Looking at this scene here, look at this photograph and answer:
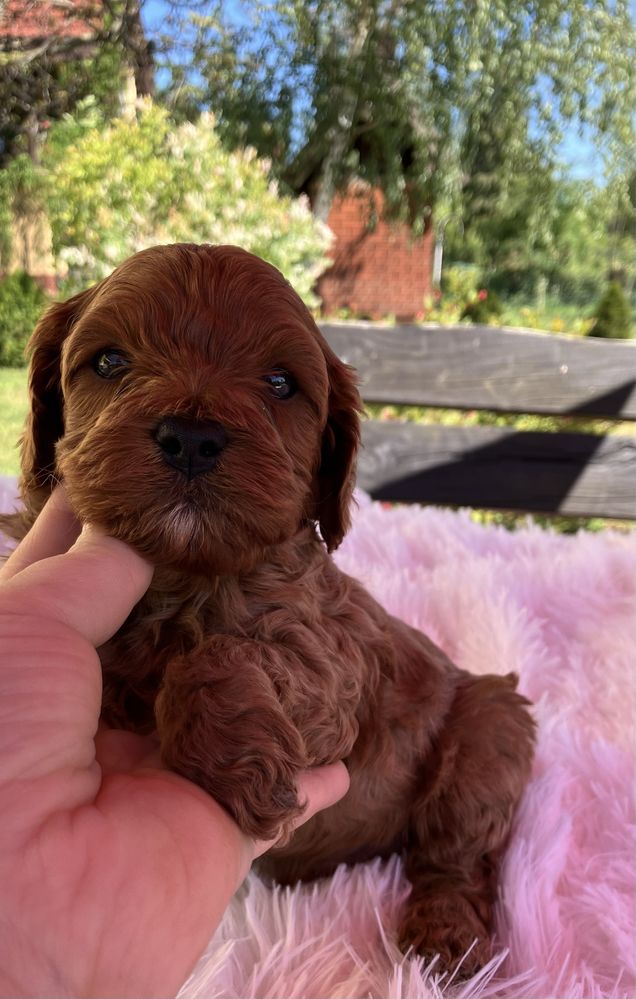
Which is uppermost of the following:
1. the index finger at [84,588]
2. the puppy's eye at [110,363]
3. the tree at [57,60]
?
the tree at [57,60]

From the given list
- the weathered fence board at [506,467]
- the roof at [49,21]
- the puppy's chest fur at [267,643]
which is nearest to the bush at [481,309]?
the weathered fence board at [506,467]

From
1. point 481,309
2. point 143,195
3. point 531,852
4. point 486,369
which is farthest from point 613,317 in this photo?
point 531,852

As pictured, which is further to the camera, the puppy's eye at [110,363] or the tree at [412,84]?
the tree at [412,84]

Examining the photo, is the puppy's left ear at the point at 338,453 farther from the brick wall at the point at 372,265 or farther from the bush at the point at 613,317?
the bush at the point at 613,317

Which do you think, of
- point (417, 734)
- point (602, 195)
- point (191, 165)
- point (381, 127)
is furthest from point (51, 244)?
point (602, 195)

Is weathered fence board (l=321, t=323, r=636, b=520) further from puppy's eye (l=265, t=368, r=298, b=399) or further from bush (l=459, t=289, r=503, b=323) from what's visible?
bush (l=459, t=289, r=503, b=323)

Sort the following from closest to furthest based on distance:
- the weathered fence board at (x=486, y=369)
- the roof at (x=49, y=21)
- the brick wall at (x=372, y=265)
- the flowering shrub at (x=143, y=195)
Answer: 1. the weathered fence board at (x=486, y=369)
2. the flowering shrub at (x=143, y=195)
3. the roof at (x=49, y=21)
4. the brick wall at (x=372, y=265)

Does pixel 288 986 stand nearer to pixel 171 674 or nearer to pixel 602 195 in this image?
pixel 171 674
